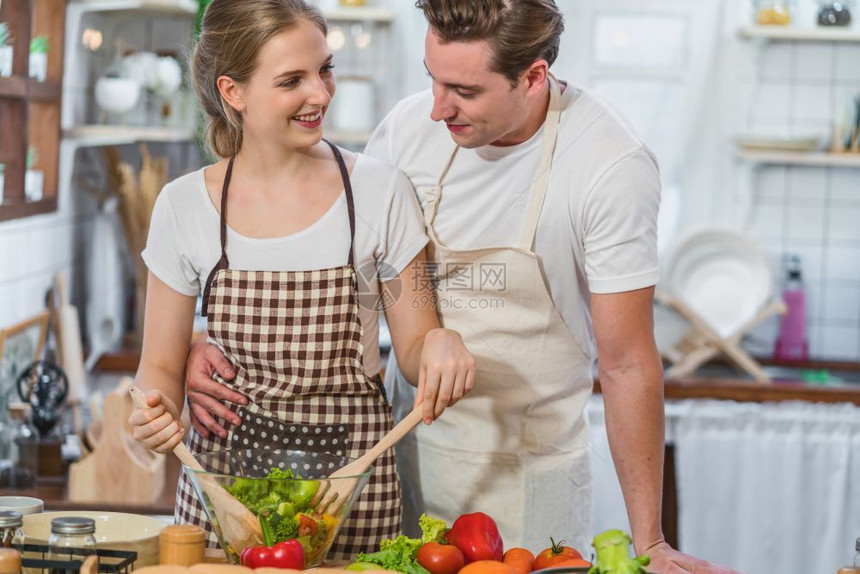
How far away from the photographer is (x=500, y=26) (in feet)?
4.51

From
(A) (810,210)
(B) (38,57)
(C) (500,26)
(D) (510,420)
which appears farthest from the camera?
(A) (810,210)

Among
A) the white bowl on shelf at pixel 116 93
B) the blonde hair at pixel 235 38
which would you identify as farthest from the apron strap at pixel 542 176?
the white bowl on shelf at pixel 116 93

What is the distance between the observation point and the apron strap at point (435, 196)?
1564mm

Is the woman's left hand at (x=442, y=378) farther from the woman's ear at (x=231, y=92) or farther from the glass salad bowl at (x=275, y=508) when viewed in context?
the woman's ear at (x=231, y=92)

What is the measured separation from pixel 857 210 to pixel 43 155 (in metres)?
2.43

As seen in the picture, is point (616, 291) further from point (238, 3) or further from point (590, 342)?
point (238, 3)

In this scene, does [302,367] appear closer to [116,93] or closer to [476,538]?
[476,538]

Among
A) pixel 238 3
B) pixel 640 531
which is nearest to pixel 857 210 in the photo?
pixel 640 531

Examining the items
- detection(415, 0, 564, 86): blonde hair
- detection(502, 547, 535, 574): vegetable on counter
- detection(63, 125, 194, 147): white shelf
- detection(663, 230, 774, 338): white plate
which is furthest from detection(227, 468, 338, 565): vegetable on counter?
detection(663, 230, 774, 338): white plate

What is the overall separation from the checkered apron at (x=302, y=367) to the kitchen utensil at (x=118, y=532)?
286mm

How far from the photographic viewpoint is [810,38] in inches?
124

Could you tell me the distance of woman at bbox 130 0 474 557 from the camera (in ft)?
4.68

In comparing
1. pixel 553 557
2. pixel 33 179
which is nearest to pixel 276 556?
pixel 553 557

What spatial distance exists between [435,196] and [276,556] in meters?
0.66
